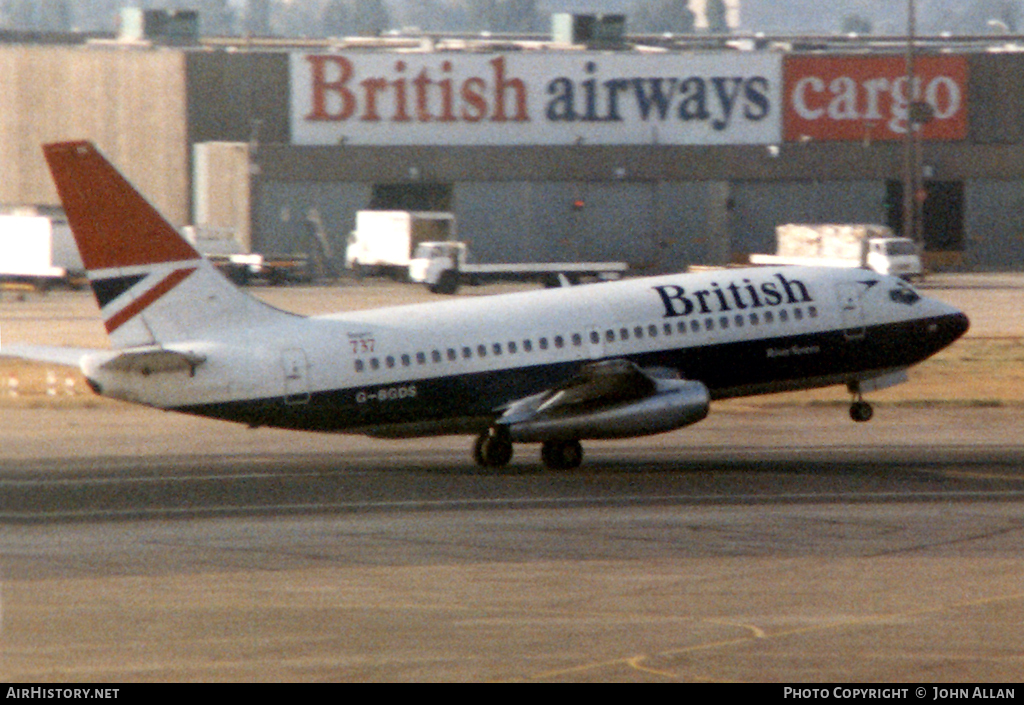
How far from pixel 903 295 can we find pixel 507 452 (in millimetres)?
11534

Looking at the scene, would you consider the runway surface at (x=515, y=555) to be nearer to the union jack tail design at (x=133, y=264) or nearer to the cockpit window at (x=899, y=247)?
the union jack tail design at (x=133, y=264)

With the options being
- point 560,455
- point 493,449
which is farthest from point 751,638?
point 493,449

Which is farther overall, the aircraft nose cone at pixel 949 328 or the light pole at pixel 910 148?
the light pole at pixel 910 148

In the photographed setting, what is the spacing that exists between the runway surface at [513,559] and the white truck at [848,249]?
55455 millimetres

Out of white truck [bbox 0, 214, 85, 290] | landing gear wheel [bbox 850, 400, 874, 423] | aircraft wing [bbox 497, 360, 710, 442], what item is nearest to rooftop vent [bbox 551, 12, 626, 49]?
white truck [bbox 0, 214, 85, 290]

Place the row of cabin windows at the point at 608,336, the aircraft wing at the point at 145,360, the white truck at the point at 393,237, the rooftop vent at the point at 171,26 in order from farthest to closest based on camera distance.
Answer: the rooftop vent at the point at 171,26 → the white truck at the point at 393,237 → the row of cabin windows at the point at 608,336 → the aircraft wing at the point at 145,360

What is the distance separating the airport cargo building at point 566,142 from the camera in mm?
113062

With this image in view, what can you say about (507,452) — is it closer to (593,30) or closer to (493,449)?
(493,449)

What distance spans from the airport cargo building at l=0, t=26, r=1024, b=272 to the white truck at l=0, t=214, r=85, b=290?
1590 centimetres

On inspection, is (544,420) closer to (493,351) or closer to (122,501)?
(493,351)

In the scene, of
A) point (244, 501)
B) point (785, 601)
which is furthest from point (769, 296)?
point (785, 601)

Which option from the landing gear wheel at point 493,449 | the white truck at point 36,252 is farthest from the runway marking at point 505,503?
the white truck at point 36,252

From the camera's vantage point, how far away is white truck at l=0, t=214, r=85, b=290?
322 ft
